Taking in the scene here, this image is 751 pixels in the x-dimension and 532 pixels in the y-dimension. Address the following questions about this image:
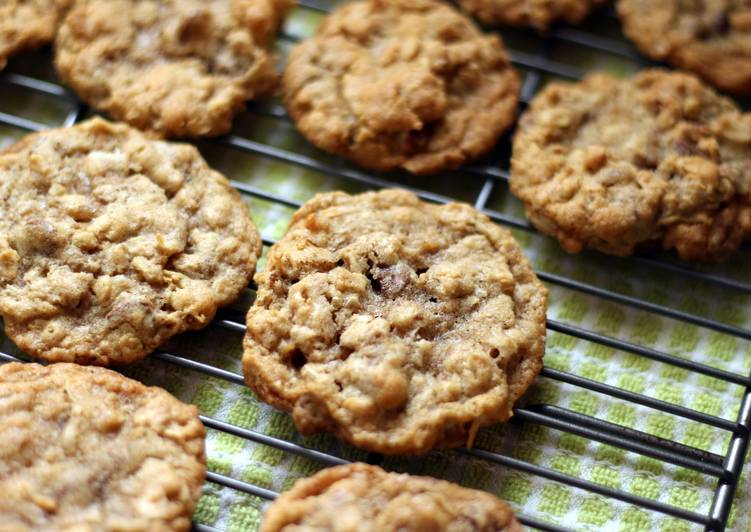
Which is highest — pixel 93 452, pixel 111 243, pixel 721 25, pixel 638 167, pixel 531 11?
pixel 721 25

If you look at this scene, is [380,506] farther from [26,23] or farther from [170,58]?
[26,23]

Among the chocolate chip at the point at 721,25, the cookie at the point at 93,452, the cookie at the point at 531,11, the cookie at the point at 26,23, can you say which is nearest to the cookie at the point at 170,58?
the cookie at the point at 26,23

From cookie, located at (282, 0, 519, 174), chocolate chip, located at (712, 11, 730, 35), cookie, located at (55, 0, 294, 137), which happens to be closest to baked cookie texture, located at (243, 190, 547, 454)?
cookie, located at (282, 0, 519, 174)

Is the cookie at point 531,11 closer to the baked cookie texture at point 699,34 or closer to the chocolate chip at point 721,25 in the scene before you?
the baked cookie texture at point 699,34

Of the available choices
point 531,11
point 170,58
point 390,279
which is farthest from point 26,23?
point 531,11

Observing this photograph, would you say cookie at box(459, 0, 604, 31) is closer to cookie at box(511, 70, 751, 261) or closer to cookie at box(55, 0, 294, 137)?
cookie at box(511, 70, 751, 261)

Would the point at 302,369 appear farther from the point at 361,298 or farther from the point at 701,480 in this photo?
the point at 701,480
